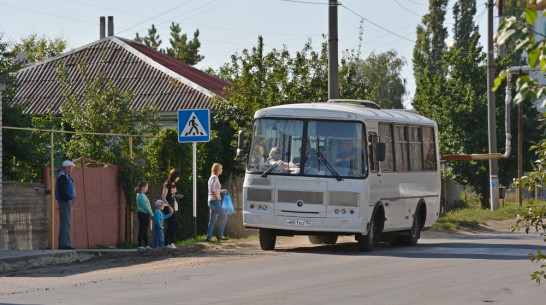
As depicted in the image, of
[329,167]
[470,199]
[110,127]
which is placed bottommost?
[470,199]

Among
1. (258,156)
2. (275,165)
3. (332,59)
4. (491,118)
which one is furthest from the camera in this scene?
(491,118)

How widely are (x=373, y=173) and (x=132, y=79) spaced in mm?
23018

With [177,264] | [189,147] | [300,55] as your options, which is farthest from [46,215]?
[300,55]

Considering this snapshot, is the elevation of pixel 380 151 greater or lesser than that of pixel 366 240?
greater

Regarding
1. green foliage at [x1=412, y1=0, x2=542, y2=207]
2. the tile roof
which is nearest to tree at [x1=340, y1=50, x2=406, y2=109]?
green foliage at [x1=412, y1=0, x2=542, y2=207]

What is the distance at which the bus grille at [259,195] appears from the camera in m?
18.4

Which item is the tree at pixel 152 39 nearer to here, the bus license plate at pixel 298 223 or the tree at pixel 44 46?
the tree at pixel 44 46

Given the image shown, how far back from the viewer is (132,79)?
132 feet

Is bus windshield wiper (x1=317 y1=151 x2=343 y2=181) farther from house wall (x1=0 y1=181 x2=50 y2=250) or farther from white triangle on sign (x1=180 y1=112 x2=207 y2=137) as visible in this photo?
house wall (x1=0 y1=181 x2=50 y2=250)

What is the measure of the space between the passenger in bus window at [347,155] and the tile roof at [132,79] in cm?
1786

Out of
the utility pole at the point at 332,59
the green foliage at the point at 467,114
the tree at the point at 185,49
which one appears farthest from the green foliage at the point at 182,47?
the utility pole at the point at 332,59

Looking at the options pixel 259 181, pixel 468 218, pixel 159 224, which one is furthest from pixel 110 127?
pixel 468 218

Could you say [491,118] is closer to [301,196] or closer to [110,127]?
[110,127]

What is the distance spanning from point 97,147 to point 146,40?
55.4m
